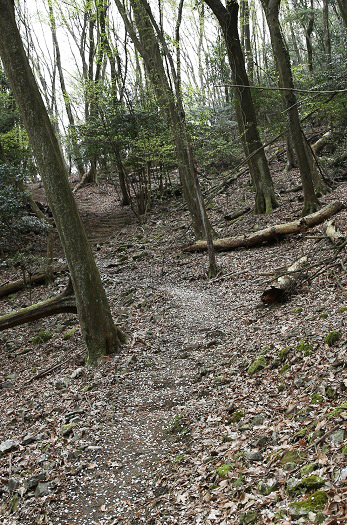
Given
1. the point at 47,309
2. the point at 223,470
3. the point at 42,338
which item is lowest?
the point at 42,338

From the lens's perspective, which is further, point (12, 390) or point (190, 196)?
point (190, 196)

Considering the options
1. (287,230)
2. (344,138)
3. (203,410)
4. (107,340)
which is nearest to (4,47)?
(107,340)

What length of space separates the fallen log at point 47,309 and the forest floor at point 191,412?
0.77 metres

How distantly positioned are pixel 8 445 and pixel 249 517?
351 cm

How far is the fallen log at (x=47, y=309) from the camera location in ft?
27.2

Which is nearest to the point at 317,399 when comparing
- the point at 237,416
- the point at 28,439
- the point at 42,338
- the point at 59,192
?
the point at 237,416

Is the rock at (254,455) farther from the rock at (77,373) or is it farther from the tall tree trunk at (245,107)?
the tall tree trunk at (245,107)

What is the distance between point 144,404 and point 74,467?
1358mm

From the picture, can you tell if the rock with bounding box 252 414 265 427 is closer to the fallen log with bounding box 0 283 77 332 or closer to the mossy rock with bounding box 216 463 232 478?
the mossy rock with bounding box 216 463 232 478

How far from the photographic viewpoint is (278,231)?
11219mm

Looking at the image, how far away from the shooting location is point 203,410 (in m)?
5.05

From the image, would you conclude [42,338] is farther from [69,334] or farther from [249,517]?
[249,517]

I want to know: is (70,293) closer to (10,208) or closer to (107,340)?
(107,340)

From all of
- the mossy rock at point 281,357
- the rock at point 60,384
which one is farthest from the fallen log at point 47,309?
the mossy rock at point 281,357
